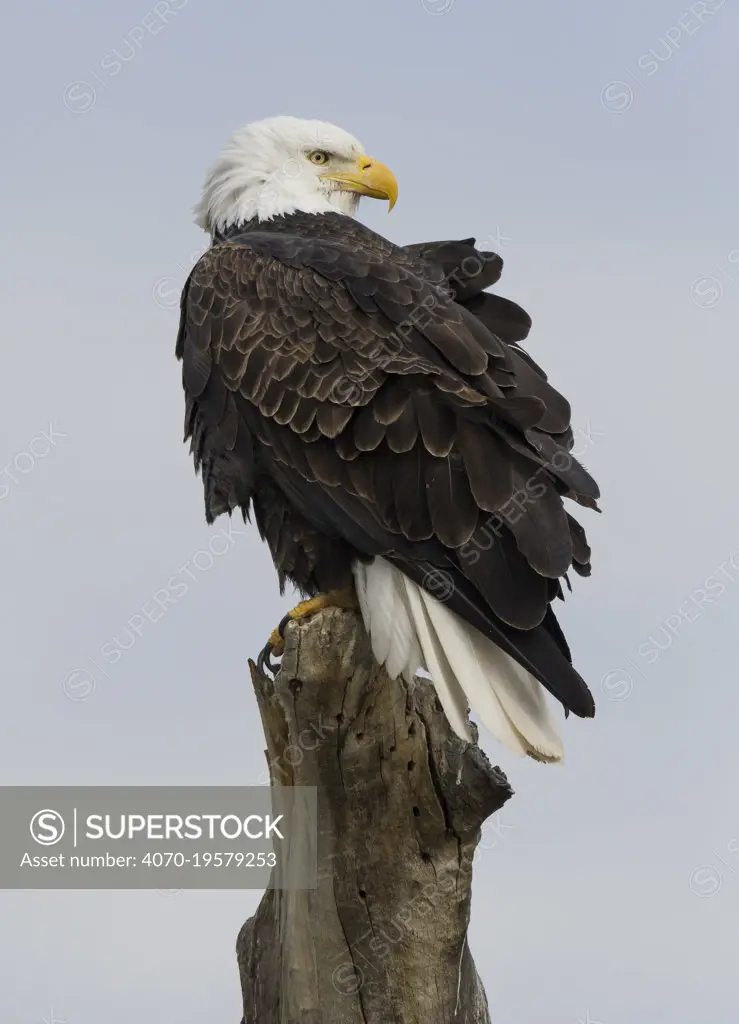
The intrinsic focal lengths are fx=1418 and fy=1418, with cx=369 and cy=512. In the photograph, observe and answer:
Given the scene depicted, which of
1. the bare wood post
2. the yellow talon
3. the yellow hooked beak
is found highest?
the yellow hooked beak

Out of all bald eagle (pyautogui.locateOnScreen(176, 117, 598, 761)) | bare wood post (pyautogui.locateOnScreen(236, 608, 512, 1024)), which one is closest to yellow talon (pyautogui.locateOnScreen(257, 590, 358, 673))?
bald eagle (pyautogui.locateOnScreen(176, 117, 598, 761))

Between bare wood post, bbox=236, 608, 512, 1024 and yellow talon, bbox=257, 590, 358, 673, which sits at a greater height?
yellow talon, bbox=257, 590, 358, 673

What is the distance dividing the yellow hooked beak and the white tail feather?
8.35ft

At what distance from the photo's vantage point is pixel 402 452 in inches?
232

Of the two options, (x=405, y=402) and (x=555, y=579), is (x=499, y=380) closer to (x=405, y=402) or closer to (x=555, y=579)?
(x=405, y=402)

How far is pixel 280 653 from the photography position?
6.36 m

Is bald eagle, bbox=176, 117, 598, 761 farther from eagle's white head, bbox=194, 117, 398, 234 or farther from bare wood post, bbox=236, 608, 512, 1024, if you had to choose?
eagle's white head, bbox=194, 117, 398, 234

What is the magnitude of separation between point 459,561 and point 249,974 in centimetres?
208

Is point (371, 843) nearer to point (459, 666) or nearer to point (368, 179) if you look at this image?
point (459, 666)

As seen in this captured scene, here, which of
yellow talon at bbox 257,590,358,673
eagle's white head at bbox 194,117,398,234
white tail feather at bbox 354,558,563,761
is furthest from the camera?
eagle's white head at bbox 194,117,398,234

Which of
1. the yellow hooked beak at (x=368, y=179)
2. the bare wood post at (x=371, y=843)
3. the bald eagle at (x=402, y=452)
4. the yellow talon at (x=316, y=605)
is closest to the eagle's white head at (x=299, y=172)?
the yellow hooked beak at (x=368, y=179)

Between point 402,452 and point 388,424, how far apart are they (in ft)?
0.45

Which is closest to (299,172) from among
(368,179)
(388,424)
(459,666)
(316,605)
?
(368,179)

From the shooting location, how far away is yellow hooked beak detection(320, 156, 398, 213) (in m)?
7.55
